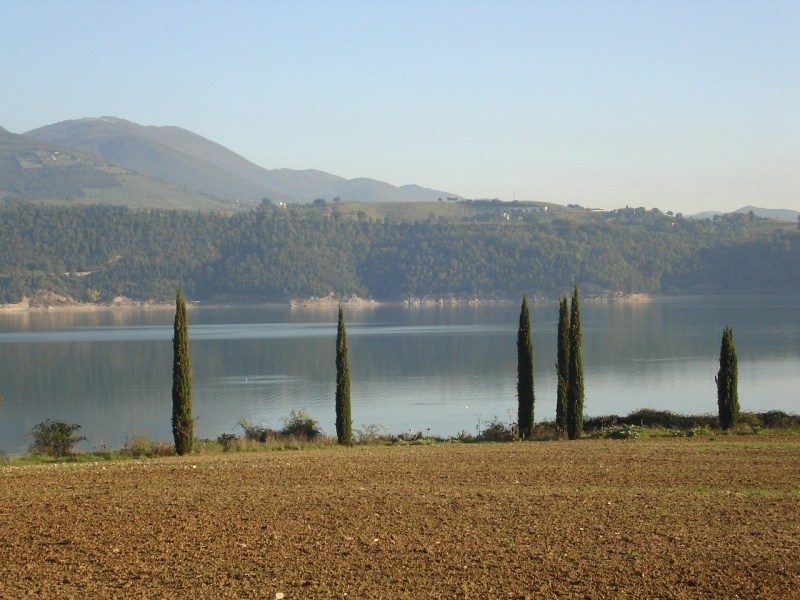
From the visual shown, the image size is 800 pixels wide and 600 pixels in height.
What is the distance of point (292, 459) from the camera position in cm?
1877

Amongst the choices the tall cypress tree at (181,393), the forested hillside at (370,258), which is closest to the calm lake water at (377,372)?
the tall cypress tree at (181,393)

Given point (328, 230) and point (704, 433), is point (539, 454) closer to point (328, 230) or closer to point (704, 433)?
point (704, 433)

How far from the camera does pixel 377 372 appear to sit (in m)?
59.2

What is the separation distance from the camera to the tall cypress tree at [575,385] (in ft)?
80.9

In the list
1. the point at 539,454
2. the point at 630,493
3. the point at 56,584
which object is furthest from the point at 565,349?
the point at 56,584

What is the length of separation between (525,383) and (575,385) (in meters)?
1.45

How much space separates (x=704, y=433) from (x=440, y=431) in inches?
508

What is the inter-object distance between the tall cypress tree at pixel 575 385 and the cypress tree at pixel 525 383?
102cm

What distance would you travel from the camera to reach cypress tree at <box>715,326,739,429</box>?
24.9 m

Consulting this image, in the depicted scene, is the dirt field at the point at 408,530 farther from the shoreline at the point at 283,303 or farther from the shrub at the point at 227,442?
the shoreline at the point at 283,303

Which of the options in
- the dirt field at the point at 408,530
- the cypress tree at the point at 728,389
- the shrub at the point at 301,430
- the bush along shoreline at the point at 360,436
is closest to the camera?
the dirt field at the point at 408,530

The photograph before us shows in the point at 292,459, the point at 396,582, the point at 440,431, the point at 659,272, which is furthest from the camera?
the point at 659,272

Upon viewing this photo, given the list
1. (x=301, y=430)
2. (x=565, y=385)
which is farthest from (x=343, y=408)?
(x=565, y=385)

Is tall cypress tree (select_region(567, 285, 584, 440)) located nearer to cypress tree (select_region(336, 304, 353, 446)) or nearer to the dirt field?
cypress tree (select_region(336, 304, 353, 446))
